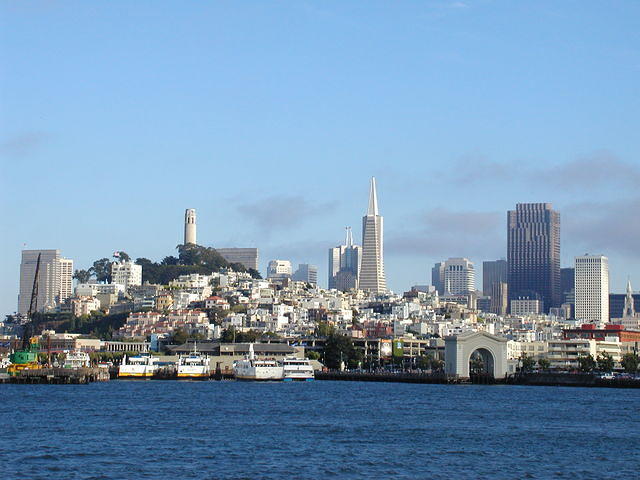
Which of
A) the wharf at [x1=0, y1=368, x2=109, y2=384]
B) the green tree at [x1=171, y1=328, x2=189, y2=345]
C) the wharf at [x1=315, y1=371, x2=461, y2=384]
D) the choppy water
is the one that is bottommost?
the choppy water

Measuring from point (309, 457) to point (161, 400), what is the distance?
34.0 m

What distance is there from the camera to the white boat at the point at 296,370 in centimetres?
12019

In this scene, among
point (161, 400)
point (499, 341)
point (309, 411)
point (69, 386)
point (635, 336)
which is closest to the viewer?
point (309, 411)

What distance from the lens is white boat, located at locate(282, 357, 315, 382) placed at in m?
120

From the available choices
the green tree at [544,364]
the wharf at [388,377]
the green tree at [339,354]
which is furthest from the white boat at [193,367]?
the green tree at [544,364]

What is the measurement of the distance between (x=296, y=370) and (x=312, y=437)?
68404 millimetres

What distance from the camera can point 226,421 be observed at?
6009cm

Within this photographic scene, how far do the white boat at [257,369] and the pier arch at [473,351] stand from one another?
1608cm

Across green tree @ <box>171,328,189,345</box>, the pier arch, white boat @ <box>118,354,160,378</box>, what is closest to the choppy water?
the pier arch

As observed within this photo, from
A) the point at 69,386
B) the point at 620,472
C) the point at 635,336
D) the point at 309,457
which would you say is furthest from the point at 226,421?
the point at 635,336

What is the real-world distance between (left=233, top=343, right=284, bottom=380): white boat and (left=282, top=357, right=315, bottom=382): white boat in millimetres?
496

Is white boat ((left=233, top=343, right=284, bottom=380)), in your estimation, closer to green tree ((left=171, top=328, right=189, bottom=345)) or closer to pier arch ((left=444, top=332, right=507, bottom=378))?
pier arch ((left=444, top=332, right=507, bottom=378))

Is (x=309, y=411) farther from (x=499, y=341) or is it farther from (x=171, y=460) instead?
(x=499, y=341)

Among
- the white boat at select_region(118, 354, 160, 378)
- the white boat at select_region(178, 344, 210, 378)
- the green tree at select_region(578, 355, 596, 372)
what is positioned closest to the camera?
the white boat at select_region(118, 354, 160, 378)
